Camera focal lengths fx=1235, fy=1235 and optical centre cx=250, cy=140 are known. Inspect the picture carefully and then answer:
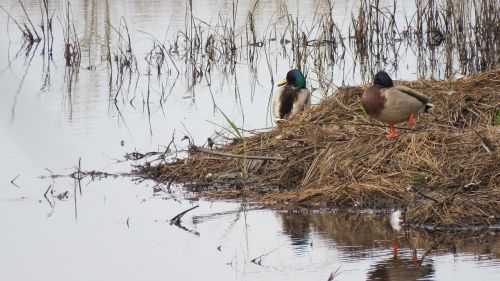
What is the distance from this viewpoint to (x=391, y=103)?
805 centimetres

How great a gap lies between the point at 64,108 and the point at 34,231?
525 cm

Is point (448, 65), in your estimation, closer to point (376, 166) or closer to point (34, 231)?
point (376, 166)

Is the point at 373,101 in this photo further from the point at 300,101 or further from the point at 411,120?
the point at 300,101

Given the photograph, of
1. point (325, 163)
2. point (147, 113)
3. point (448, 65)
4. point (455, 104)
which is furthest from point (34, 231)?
point (448, 65)

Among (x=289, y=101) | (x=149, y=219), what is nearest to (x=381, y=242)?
(x=149, y=219)

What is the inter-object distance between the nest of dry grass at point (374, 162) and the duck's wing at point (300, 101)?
0.23m

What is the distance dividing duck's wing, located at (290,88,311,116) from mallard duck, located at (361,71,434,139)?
56.0 inches

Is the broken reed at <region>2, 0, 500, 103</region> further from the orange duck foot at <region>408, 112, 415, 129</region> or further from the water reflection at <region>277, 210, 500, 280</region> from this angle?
the water reflection at <region>277, 210, 500, 280</region>

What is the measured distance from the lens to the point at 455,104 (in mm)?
8688

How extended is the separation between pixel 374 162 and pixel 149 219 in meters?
1.52

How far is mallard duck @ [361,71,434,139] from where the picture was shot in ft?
26.5

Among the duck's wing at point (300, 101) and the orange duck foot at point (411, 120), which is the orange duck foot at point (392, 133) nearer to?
the orange duck foot at point (411, 120)

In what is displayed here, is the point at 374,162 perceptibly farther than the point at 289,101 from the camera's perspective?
No

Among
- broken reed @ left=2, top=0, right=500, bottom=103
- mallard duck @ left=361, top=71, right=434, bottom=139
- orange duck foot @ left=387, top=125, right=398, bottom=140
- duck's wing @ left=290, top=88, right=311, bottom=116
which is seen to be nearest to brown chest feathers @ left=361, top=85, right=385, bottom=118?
mallard duck @ left=361, top=71, right=434, bottom=139
